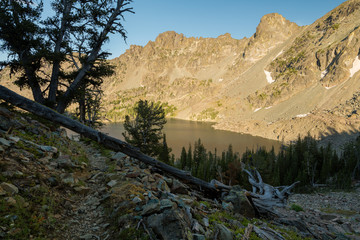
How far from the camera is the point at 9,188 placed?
396cm

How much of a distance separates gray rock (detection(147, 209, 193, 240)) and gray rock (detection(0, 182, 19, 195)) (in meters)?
3.07

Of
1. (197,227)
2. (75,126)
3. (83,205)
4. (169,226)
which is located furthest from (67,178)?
(197,227)

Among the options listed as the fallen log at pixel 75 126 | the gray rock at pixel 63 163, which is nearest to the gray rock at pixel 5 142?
the fallen log at pixel 75 126

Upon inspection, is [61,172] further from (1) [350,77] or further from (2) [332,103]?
(1) [350,77]

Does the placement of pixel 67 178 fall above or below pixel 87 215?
above

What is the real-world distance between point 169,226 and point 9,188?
3.66 m

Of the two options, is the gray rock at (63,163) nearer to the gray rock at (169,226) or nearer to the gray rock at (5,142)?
the gray rock at (5,142)

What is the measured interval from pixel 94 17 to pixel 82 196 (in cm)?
947

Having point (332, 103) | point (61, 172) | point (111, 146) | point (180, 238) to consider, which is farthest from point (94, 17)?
point (332, 103)

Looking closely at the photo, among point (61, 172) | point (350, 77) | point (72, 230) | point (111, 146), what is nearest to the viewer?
point (72, 230)

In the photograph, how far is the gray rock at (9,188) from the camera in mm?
3903

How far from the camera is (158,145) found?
93.1 feet

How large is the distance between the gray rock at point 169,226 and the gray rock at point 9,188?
307cm

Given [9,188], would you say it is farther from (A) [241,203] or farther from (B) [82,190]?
(A) [241,203]
